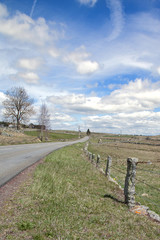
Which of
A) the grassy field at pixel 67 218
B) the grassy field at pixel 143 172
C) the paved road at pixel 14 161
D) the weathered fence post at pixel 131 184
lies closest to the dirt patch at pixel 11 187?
the grassy field at pixel 67 218

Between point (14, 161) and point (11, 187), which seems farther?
point (14, 161)

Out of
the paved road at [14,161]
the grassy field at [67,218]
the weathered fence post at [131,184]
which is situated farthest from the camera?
the paved road at [14,161]

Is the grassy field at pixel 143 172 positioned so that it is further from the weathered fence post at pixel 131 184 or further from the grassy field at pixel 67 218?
the grassy field at pixel 67 218

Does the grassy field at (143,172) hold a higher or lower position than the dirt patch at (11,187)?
lower

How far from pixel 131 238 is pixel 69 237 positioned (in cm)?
147

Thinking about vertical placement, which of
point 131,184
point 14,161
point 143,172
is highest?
point 131,184

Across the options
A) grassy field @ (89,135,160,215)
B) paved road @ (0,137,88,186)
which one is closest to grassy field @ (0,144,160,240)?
grassy field @ (89,135,160,215)

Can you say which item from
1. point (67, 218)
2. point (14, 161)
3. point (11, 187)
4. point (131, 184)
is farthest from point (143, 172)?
point (67, 218)

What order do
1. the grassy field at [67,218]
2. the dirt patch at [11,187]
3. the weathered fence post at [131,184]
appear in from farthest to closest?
the weathered fence post at [131,184]
the dirt patch at [11,187]
the grassy field at [67,218]

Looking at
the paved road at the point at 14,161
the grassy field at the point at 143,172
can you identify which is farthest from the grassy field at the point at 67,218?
the paved road at the point at 14,161

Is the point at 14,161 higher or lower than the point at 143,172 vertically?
higher

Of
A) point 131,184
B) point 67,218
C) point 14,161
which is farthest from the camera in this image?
point 14,161

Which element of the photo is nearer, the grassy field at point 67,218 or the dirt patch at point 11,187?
the grassy field at point 67,218

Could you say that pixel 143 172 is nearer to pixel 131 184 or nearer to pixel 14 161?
pixel 131 184
